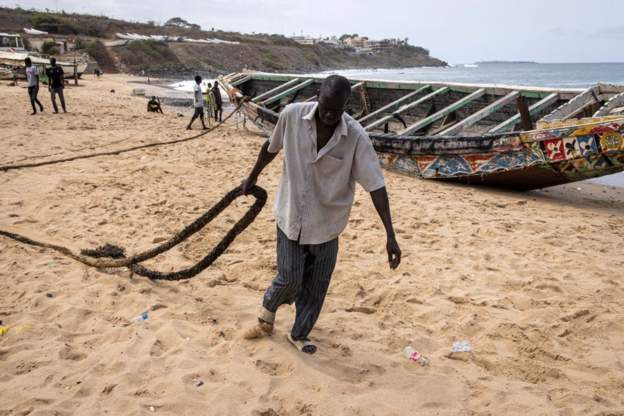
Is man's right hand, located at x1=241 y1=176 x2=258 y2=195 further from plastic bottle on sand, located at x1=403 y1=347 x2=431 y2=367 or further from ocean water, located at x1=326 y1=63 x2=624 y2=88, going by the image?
ocean water, located at x1=326 y1=63 x2=624 y2=88

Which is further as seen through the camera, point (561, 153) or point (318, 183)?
point (561, 153)

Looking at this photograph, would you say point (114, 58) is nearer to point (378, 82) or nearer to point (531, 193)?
point (378, 82)

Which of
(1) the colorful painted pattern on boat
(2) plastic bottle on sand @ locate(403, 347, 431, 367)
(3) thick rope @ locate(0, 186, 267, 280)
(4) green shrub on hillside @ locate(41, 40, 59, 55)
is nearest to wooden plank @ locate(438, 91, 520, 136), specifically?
(1) the colorful painted pattern on boat

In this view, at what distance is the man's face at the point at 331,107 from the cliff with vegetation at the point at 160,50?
46738 mm

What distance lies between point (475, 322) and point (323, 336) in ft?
3.43

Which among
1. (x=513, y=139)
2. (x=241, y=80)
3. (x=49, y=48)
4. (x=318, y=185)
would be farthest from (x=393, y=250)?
(x=49, y=48)

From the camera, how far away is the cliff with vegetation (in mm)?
45906

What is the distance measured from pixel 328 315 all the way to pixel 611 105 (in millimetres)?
4933

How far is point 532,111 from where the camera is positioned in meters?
6.96

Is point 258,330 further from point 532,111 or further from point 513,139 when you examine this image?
point 532,111

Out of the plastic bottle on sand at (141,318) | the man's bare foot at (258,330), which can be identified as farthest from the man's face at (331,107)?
the plastic bottle on sand at (141,318)

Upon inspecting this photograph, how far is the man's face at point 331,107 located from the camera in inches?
86.0

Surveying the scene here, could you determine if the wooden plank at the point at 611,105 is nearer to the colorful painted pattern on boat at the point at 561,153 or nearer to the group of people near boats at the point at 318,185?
the colorful painted pattern on boat at the point at 561,153

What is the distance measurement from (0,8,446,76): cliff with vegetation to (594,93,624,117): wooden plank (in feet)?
147
